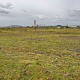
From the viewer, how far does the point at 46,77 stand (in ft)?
32.4

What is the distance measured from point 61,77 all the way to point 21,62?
4.21 meters

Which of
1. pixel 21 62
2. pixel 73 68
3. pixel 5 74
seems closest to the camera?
pixel 5 74

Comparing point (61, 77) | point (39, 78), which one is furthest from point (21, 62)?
point (61, 77)

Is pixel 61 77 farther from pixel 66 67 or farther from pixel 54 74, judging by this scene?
pixel 66 67

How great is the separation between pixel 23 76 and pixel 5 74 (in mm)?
1176

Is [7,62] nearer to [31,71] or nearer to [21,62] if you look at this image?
[21,62]

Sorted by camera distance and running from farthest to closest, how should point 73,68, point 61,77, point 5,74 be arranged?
1. point 73,68
2. point 5,74
3. point 61,77

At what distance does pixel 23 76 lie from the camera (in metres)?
10.2

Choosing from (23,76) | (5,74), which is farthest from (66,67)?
(5,74)

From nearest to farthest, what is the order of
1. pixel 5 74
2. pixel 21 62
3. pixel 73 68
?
pixel 5 74 → pixel 73 68 → pixel 21 62

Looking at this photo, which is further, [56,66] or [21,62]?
[21,62]

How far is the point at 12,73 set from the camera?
35.1ft

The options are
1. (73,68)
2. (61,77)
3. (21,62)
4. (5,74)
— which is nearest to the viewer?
(61,77)

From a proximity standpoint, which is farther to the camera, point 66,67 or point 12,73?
point 66,67
